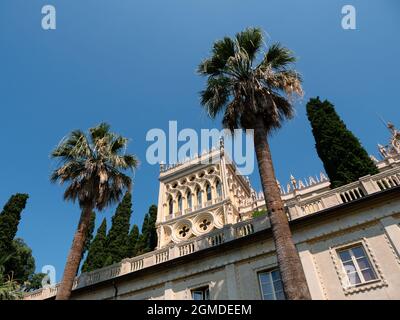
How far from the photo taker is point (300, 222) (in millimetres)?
14484

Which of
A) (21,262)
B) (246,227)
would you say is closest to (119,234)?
(21,262)

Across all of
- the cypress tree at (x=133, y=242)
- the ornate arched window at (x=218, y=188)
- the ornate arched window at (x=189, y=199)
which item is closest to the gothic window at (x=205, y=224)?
the ornate arched window at (x=189, y=199)

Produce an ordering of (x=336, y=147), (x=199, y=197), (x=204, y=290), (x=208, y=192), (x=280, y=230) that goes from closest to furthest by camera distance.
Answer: (x=280, y=230)
(x=204, y=290)
(x=336, y=147)
(x=208, y=192)
(x=199, y=197)

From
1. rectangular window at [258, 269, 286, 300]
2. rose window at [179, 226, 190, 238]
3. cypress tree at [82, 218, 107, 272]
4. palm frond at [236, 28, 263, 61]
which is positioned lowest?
rectangular window at [258, 269, 286, 300]

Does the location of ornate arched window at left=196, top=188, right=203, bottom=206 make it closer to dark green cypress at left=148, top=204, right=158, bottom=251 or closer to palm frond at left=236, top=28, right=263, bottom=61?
dark green cypress at left=148, top=204, right=158, bottom=251

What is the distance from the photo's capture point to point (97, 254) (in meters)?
41.4

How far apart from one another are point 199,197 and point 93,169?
101 feet

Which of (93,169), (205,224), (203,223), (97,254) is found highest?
(203,223)

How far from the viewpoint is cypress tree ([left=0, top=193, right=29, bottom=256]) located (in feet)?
118

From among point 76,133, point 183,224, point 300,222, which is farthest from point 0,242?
point 300,222

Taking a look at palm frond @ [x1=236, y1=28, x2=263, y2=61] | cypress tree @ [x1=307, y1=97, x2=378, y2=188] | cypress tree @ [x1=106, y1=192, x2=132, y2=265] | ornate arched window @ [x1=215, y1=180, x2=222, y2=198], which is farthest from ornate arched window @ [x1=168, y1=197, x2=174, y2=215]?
palm frond @ [x1=236, y1=28, x2=263, y2=61]

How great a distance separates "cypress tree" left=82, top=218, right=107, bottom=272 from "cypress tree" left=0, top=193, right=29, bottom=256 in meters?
9.19

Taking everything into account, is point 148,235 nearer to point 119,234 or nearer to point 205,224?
point 119,234
